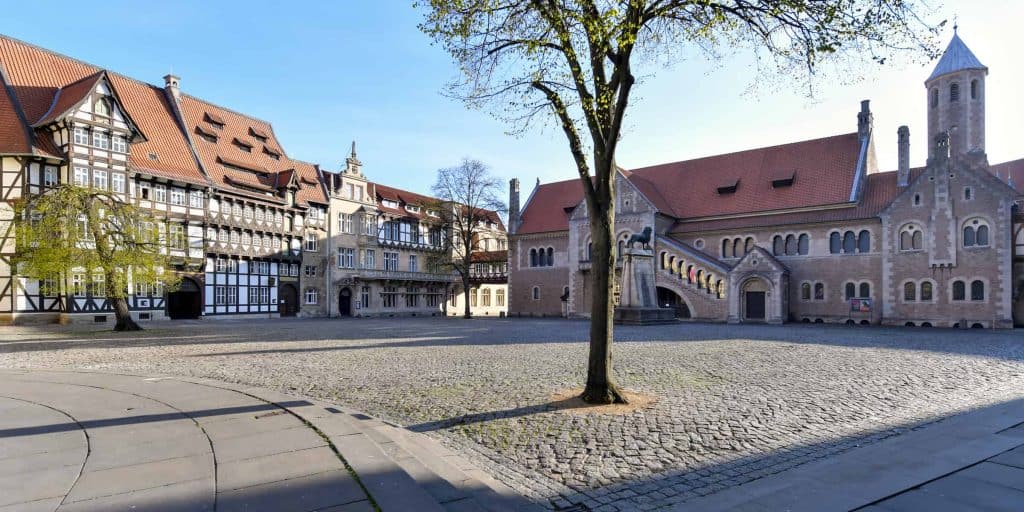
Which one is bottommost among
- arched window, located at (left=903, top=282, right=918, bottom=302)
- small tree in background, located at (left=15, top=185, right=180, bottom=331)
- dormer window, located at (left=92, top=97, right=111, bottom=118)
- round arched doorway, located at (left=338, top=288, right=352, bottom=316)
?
round arched doorway, located at (left=338, top=288, right=352, bottom=316)

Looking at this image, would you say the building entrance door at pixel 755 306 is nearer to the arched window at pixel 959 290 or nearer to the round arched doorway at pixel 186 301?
the arched window at pixel 959 290

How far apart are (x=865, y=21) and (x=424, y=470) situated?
807 cm

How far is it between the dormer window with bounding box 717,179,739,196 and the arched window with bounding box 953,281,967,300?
15679 mm

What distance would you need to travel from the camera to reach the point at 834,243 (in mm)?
37219

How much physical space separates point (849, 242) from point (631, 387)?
33.9 meters

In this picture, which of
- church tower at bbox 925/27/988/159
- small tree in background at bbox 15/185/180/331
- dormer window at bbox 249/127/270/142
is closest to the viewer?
small tree in background at bbox 15/185/180/331

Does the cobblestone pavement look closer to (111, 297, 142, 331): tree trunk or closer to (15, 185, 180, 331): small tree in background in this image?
(15, 185, 180, 331): small tree in background

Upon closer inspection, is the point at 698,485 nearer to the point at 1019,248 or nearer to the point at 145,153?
the point at 1019,248

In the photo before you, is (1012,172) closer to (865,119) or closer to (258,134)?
(865,119)

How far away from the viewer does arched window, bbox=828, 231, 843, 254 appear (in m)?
37.1

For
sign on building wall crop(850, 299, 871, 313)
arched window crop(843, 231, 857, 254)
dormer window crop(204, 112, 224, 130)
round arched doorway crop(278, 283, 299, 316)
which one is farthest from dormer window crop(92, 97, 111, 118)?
sign on building wall crop(850, 299, 871, 313)

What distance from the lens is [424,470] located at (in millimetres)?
4879

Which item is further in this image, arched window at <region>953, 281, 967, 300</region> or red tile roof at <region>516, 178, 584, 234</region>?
red tile roof at <region>516, 178, 584, 234</region>

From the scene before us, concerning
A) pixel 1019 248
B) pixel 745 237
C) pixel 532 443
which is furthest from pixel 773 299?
pixel 532 443
